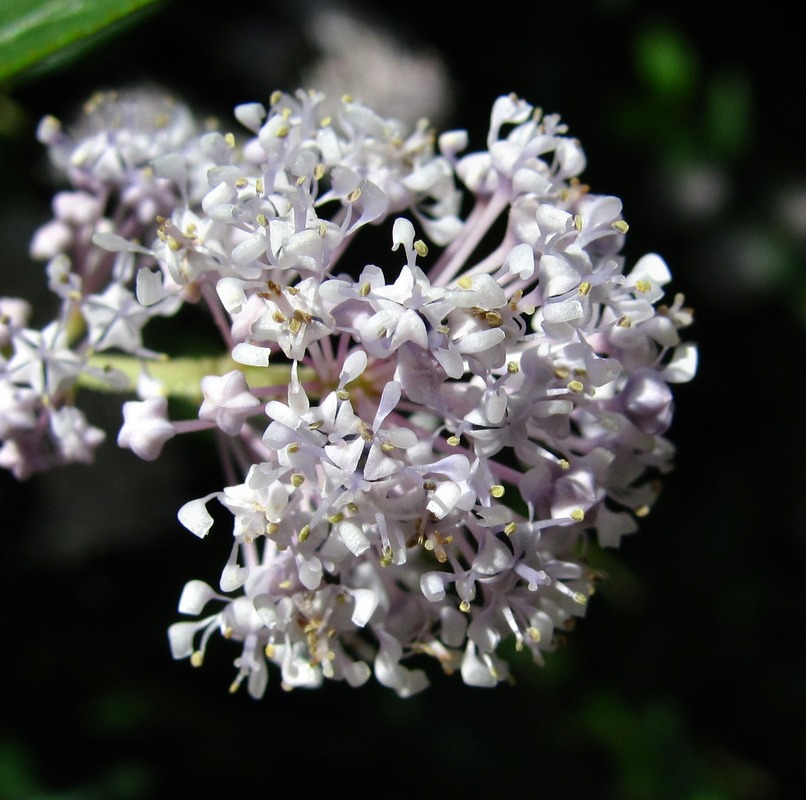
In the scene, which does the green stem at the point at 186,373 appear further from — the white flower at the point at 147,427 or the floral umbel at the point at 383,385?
the white flower at the point at 147,427

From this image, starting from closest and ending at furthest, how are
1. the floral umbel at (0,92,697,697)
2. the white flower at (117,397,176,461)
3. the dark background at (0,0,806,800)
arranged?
the floral umbel at (0,92,697,697) → the white flower at (117,397,176,461) → the dark background at (0,0,806,800)

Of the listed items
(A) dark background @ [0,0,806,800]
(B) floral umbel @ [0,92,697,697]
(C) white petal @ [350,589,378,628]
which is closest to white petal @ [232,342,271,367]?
(B) floral umbel @ [0,92,697,697]

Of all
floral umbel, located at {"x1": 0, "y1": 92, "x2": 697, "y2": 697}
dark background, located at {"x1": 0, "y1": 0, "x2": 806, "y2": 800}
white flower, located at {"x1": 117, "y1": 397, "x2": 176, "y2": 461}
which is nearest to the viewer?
floral umbel, located at {"x1": 0, "y1": 92, "x2": 697, "y2": 697}

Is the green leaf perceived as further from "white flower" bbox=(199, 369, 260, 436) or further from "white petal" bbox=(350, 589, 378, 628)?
"white petal" bbox=(350, 589, 378, 628)

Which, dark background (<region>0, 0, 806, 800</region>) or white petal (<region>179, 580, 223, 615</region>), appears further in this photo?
dark background (<region>0, 0, 806, 800</region>)

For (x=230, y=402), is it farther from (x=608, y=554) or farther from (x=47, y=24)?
(x=608, y=554)

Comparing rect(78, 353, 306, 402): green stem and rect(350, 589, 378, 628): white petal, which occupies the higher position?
rect(78, 353, 306, 402): green stem

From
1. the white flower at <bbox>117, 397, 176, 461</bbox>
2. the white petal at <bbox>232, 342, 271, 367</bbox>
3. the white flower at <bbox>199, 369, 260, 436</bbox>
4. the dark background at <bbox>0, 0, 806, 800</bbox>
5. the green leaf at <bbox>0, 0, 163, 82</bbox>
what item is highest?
the green leaf at <bbox>0, 0, 163, 82</bbox>
